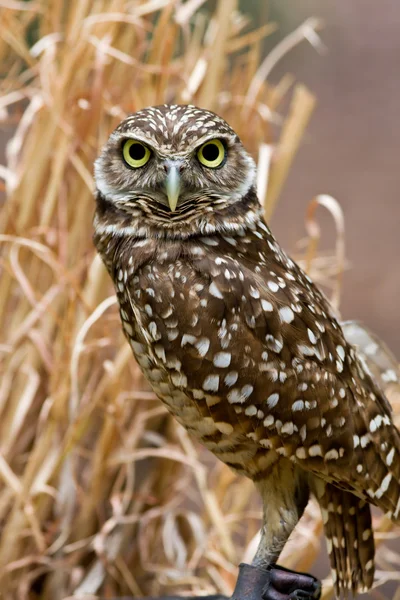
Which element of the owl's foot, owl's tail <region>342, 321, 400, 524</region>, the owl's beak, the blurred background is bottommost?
the owl's foot

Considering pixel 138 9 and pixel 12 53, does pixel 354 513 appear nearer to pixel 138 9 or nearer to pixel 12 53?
pixel 138 9

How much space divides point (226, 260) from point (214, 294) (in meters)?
0.07

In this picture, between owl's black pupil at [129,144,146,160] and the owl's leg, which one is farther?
the owl's leg

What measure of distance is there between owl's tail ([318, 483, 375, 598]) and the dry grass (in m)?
0.38

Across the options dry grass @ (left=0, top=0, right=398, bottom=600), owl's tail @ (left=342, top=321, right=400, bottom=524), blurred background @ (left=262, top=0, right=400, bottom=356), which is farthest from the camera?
blurred background @ (left=262, top=0, right=400, bottom=356)

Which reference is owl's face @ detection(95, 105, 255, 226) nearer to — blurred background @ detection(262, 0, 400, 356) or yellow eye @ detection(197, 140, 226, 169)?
yellow eye @ detection(197, 140, 226, 169)

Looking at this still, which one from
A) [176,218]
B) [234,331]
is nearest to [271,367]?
[234,331]

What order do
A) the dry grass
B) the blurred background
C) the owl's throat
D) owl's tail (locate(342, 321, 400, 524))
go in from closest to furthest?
the owl's throat < owl's tail (locate(342, 321, 400, 524)) < the dry grass < the blurred background

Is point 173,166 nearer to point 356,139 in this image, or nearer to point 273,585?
point 273,585

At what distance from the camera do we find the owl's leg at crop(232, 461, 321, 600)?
1.43 meters

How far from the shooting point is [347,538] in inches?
59.9

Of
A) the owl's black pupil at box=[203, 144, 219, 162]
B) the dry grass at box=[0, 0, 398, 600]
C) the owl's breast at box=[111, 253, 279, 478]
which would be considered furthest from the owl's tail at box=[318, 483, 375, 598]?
the owl's black pupil at box=[203, 144, 219, 162]

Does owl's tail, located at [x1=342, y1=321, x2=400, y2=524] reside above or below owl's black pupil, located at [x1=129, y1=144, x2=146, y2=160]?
below

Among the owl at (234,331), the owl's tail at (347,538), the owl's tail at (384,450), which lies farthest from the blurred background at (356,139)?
the owl at (234,331)
